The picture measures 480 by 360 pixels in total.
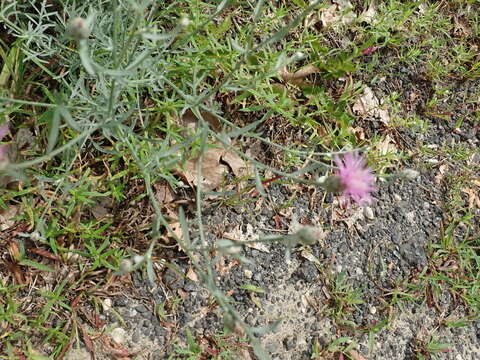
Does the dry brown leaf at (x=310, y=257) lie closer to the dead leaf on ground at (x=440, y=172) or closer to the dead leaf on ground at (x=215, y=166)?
the dead leaf on ground at (x=215, y=166)

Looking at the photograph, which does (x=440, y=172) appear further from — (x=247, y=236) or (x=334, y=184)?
(x=334, y=184)

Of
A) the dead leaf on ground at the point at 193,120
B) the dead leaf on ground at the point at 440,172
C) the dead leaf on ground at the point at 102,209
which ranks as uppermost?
the dead leaf on ground at the point at 193,120

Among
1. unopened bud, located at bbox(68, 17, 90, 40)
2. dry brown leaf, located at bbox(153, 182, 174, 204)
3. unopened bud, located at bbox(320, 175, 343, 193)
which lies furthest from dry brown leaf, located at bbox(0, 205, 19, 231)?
unopened bud, located at bbox(320, 175, 343, 193)

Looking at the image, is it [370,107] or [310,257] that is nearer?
[310,257]

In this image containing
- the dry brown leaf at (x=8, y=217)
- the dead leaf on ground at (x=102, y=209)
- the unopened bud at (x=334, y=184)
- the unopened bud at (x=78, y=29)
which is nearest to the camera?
the unopened bud at (x=78, y=29)

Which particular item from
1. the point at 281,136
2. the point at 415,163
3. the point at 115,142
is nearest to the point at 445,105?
the point at 415,163

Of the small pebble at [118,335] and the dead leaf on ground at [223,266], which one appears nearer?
the small pebble at [118,335]

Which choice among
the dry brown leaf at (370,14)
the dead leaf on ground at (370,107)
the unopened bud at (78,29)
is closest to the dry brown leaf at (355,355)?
the dead leaf on ground at (370,107)

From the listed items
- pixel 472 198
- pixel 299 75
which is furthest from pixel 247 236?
pixel 472 198
